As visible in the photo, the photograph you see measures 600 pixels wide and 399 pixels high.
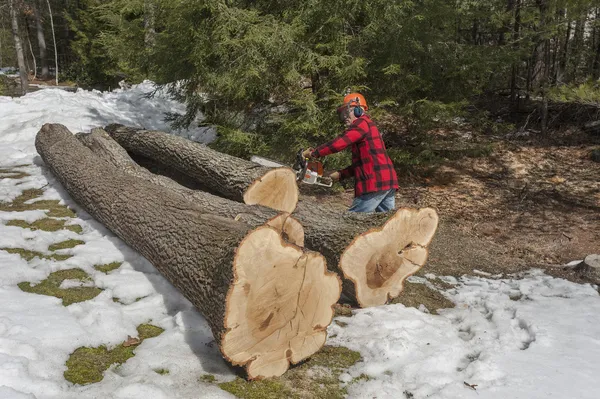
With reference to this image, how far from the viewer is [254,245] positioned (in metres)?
2.95

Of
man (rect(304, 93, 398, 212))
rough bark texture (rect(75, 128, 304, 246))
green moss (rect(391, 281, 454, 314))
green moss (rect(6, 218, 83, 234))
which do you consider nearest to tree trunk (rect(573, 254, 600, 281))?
green moss (rect(391, 281, 454, 314))

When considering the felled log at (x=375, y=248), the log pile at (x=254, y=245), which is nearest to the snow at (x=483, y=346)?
the felled log at (x=375, y=248)

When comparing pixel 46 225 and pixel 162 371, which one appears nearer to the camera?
pixel 162 371

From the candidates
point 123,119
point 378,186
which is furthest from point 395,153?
point 123,119

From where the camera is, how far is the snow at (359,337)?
2.82 m

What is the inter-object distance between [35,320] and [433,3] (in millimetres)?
7454

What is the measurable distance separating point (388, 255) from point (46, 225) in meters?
4.44

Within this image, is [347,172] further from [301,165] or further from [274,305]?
[274,305]

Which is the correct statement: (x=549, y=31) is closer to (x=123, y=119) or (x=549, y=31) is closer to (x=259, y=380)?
(x=259, y=380)

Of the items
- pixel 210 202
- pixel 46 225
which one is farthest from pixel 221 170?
pixel 46 225

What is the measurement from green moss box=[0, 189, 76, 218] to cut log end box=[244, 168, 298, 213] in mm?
2779

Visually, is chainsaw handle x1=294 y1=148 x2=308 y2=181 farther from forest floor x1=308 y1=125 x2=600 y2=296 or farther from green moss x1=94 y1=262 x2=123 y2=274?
green moss x1=94 y1=262 x2=123 y2=274

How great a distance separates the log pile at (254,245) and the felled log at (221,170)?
2cm

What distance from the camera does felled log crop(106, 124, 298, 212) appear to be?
548 centimetres
